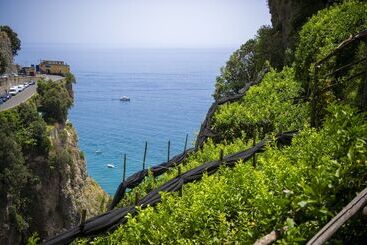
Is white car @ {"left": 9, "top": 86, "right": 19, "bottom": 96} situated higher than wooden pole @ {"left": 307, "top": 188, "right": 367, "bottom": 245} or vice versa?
wooden pole @ {"left": 307, "top": 188, "right": 367, "bottom": 245}

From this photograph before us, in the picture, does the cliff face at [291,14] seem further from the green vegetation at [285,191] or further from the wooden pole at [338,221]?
the wooden pole at [338,221]

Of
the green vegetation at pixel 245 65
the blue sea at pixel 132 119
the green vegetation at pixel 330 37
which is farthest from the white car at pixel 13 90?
the green vegetation at pixel 330 37

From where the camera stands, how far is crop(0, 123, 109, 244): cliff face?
3972cm

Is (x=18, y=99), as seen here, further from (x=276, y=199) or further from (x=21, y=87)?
(x=276, y=199)

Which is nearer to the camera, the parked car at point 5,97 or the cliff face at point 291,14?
the cliff face at point 291,14

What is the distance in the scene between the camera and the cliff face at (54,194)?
3972 cm

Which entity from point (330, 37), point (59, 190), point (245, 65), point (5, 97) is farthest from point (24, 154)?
point (330, 37)

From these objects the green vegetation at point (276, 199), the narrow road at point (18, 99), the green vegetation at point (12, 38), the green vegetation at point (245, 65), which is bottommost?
the narrow road at point (18, 99)

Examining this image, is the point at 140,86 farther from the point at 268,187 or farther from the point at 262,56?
the point at 268,187

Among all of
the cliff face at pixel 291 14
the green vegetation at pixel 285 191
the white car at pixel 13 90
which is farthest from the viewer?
the white car at pixel 13 90

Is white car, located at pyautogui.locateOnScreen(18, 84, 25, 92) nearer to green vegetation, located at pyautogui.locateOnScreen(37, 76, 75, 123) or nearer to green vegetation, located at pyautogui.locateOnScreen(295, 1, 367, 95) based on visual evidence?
green vegetation, located at pyautogui.locateOnScreen(37, 76, 75, 123)

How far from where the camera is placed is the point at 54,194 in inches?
1721

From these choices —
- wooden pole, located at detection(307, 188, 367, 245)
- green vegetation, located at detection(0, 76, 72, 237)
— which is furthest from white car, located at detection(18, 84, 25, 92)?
wooden pole, located at detection(307, 188, 367, 245)

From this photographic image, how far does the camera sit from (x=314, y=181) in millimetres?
5246
